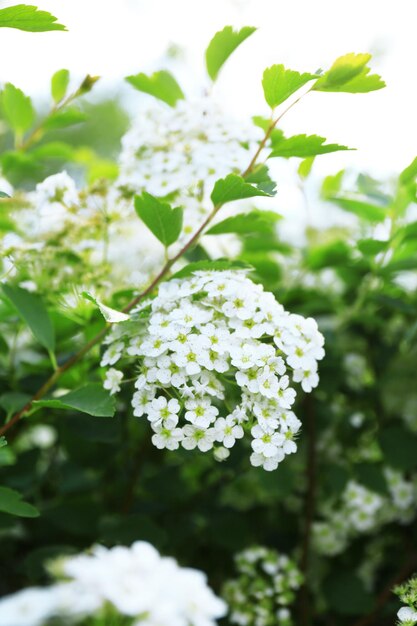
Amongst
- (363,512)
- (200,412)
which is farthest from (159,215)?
(363,512)

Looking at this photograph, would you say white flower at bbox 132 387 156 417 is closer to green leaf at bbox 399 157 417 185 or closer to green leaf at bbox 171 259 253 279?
green leaf at bbox 171 259 253 279

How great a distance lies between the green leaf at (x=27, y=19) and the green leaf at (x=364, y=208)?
0.66m

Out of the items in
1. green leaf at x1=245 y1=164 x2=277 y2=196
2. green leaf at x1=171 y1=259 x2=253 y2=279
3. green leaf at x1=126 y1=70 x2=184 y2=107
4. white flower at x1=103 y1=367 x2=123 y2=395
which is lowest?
white flower at x1=103 y1=367 x2=123 y2=395

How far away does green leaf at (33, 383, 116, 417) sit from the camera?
0.95m

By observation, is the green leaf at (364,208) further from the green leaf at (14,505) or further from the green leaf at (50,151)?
the green leaf at (14,505)

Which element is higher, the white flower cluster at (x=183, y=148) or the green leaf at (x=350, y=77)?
the green leaf at (x=350, y=77)

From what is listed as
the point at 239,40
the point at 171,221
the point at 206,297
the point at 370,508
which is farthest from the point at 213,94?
the point at 370,508

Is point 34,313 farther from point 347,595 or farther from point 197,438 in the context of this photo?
point 347,595

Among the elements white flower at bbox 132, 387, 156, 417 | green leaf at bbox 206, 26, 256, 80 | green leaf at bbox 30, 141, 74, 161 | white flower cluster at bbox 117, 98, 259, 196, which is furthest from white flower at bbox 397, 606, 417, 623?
green leaf at bbox 30, 141, 74, 161

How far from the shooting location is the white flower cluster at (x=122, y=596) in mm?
643

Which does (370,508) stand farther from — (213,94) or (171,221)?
(213,94)

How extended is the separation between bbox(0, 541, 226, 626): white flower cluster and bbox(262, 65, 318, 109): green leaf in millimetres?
719

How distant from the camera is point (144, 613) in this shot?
65 centimetres

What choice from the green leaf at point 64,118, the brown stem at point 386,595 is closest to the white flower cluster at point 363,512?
the brown stem at point 386,595
